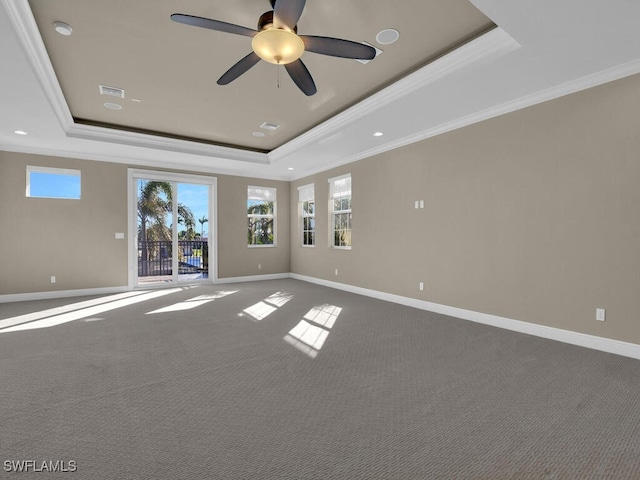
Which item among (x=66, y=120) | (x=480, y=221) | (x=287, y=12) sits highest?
(x=66, y=120)

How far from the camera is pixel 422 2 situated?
2.56 metres

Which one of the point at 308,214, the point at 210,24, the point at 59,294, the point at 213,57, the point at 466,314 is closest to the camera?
the point at 210,24

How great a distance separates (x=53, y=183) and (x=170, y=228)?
2190 mm

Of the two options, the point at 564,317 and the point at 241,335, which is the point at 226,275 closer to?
the point at 241,335

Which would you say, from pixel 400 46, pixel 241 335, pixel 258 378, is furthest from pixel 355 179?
pixel 258 378

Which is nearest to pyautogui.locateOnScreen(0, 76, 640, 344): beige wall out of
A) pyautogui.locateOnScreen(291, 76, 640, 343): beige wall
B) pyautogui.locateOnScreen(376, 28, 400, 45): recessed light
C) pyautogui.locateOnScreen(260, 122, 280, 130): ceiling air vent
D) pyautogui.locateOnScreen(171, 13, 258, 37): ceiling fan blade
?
pyautogui.locateOnScreen(291, 76, 640, 343): beige wall

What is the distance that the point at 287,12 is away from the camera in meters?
2.27

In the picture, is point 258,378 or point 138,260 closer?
point 258,378

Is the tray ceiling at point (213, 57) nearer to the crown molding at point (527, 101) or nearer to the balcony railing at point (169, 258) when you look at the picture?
the crown molding at point (527, 101)

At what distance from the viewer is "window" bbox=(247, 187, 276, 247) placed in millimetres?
8359

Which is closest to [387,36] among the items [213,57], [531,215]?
[213,57]

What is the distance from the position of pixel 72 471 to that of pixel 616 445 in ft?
9.40

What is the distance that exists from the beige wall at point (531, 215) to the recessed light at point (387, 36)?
199 centimetres

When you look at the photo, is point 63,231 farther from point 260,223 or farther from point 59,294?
point 260,223
